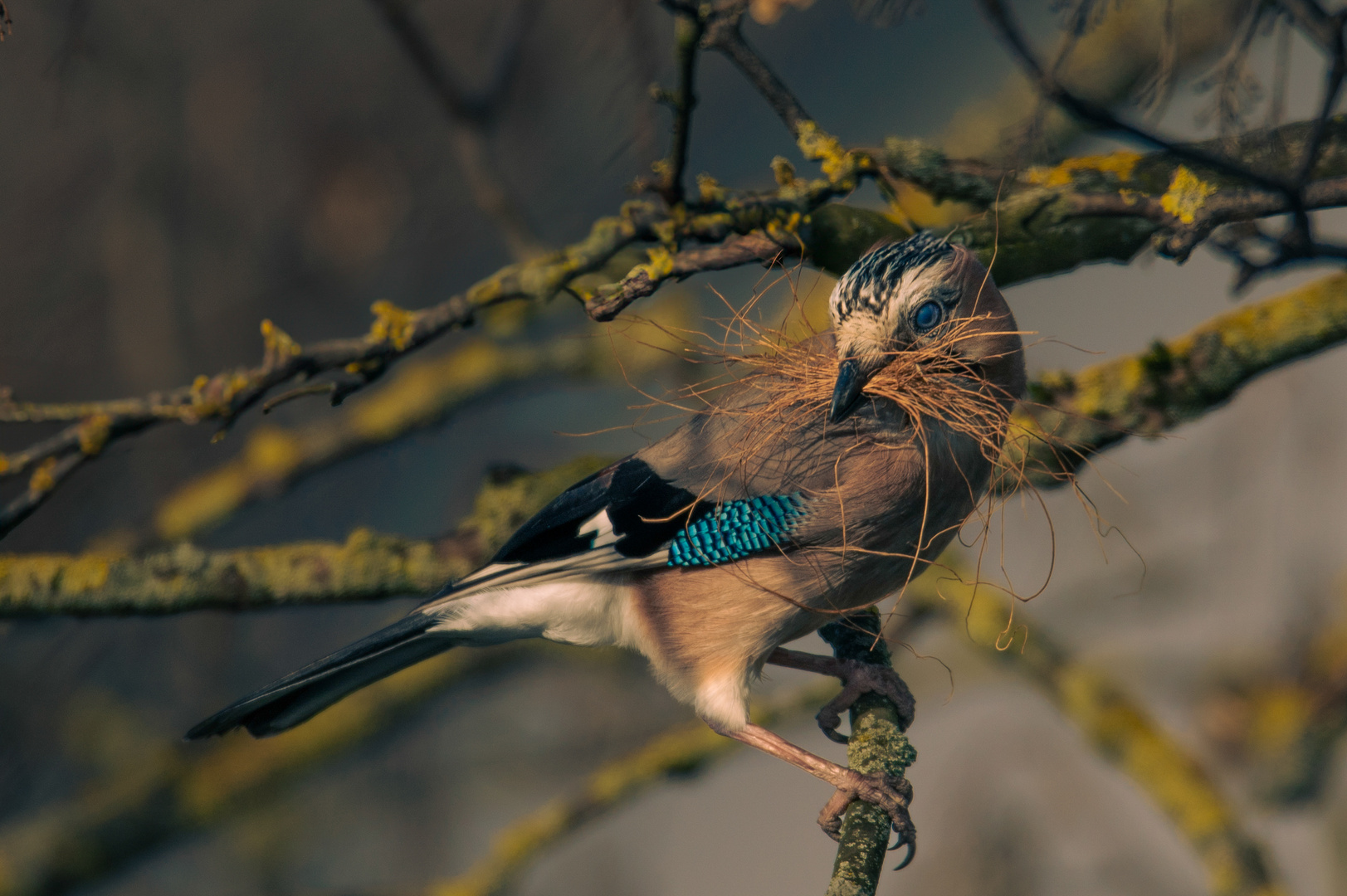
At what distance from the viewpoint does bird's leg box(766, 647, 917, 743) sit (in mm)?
2197

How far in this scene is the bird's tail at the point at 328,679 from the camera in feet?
6.86

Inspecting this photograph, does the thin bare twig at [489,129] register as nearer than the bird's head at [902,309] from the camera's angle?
No

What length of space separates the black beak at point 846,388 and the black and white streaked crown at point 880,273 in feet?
0.34

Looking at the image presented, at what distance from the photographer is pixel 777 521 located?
1963 millimetres

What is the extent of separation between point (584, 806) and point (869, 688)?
1040mm

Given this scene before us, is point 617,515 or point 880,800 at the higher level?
point 617,515

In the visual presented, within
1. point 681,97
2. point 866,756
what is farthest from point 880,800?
point 681,97

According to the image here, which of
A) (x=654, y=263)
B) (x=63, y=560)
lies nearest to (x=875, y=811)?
(x=654, y=263)

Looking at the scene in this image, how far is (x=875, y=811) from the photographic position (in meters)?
1.72

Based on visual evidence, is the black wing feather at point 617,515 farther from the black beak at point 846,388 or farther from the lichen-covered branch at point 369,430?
the lichen-covered branch at point 369,430

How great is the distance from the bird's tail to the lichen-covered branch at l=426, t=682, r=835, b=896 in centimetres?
79

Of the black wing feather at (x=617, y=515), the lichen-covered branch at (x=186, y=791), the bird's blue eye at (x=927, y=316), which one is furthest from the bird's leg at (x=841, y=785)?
the lichen-covered branch at (x=186, y=791)

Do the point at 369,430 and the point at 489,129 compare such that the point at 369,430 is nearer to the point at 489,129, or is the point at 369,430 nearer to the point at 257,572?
the point at 257,572

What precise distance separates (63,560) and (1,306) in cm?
348
